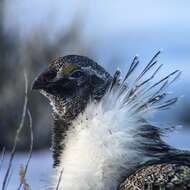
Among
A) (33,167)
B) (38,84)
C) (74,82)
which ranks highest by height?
(74,82)

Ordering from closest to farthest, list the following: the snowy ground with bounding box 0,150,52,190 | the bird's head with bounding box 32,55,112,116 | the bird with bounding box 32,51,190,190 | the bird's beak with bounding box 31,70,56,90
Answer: the bird with bounding box 32,51,190,190 → the bird's head with bounding box 32,55,112,116 → the bird's beak with bounding box 31,70,56,90 → the snowy ground with bounding box 0,150,52,190

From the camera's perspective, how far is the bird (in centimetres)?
346

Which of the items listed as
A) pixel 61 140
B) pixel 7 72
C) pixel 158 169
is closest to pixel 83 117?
pixel 61 140

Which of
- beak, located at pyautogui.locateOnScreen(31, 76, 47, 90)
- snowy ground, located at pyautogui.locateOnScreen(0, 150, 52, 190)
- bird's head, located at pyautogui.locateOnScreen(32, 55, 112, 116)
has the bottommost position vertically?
snowy ground, located at pyautogui.locateOnScreen(0, 150, 52, 190)

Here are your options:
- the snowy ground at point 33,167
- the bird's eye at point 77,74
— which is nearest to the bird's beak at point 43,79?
the bird's eye at point 77,74

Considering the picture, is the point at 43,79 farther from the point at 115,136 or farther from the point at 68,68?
the point at 115,136

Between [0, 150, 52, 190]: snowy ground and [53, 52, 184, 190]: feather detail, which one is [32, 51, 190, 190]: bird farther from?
[0, 150, 52, 190]: snowy ground

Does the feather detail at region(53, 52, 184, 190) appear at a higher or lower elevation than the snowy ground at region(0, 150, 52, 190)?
higher

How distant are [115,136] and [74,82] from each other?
39cm

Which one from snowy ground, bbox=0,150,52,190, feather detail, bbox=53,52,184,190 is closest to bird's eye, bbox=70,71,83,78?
feather detail, bbox=53,52,184,190

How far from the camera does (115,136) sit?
11.7ft

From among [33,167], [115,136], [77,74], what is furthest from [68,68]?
[33,167]

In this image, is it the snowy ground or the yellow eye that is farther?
the snowy ground

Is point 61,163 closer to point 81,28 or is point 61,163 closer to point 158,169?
point 158,169
